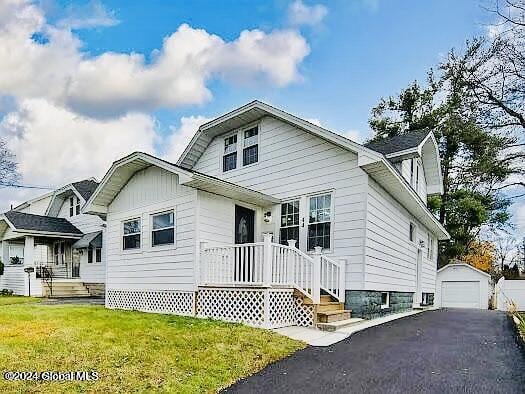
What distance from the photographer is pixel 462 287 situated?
65.5 feet

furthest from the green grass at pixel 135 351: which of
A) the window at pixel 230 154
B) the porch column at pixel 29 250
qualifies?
the porch column at pixel 29 250

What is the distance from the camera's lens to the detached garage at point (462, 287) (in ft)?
63.5

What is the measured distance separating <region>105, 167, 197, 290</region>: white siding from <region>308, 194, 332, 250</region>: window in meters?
2.96

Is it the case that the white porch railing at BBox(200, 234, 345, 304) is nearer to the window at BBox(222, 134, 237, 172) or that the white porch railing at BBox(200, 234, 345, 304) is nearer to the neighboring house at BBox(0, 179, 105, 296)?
the window at BBox(222, 134, 237, 172)

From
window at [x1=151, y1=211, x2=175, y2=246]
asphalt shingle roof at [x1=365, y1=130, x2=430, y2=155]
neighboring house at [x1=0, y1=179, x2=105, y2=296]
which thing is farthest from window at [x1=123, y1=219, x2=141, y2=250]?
neighboring house at [x1=0, y1=179, x2=105, y2=296]

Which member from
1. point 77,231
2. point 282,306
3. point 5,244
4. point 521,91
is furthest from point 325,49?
point 5,244

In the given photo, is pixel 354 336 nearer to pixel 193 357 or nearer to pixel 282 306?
pixel 282 306

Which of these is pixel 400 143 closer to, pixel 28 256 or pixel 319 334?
pixel 319 334

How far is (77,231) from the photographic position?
22.6m

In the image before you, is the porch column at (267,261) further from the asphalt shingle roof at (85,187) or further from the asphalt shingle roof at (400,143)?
the asphalt shingle roof at (85,187)

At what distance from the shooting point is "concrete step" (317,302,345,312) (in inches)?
364

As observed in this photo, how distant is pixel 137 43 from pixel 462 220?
61.1ft

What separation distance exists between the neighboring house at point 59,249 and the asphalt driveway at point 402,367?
16204 millimetres

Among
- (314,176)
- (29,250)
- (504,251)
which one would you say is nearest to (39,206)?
(29,250)
